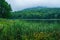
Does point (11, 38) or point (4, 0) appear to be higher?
point (4, 0)

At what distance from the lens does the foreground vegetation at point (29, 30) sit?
21.0 ft

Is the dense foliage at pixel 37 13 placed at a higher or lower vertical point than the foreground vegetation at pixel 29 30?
higher

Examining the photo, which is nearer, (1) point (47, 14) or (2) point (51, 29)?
(2) point (51, 29)

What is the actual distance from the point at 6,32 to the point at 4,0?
748cm

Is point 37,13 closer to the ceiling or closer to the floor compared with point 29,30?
closer to the ceiling

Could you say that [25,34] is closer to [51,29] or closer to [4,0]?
[51,29]

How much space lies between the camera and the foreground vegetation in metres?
6.40

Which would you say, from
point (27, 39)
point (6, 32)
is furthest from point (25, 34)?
point (6, 32)

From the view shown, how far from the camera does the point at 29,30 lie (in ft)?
21.9

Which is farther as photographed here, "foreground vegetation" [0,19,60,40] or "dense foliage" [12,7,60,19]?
"dense foliage" [12,7,60,19]

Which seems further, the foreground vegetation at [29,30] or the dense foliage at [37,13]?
the dense foliage at [37,13]

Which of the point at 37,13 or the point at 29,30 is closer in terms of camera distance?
the point at 29,30

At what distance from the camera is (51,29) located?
650cm

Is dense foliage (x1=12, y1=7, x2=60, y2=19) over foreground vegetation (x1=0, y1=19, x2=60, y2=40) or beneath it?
A: over
